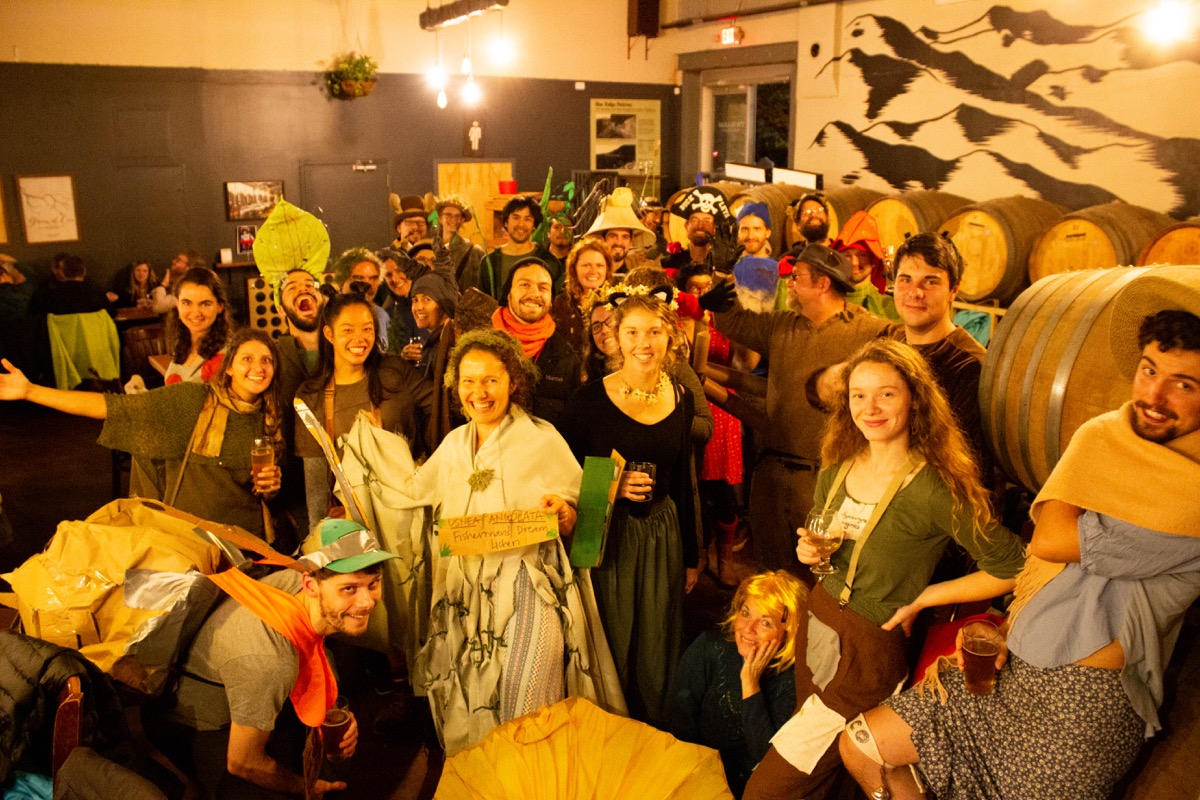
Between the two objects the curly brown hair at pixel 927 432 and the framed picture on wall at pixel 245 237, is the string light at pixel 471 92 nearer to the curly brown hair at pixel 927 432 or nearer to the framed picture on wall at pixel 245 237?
the framed picture on wall at pixel 245 237

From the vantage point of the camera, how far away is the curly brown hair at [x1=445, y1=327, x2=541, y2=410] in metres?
2.81

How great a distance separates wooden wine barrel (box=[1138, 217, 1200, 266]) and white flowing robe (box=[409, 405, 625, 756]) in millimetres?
4192

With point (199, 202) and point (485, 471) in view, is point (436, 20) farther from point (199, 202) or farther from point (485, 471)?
point (485, 471)

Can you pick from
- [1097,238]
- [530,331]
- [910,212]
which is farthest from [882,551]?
[910,212]

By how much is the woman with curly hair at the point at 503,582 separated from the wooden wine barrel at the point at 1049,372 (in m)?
1.22

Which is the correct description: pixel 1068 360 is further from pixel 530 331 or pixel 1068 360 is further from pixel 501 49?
pixel 501 49

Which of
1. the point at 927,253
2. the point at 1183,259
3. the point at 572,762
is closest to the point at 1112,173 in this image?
the point at 1183,259

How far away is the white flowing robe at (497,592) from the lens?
9.17 ft

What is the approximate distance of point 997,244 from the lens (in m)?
6.33

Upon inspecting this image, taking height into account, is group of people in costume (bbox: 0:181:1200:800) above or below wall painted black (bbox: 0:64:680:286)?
below

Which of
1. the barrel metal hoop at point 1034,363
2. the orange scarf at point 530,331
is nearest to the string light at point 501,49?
the orange scarf at point 530,331

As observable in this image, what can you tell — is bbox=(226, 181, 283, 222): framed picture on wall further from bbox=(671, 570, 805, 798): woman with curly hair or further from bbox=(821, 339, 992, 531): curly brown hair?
bbox=(821, 339, 992, 531): curly brown hair

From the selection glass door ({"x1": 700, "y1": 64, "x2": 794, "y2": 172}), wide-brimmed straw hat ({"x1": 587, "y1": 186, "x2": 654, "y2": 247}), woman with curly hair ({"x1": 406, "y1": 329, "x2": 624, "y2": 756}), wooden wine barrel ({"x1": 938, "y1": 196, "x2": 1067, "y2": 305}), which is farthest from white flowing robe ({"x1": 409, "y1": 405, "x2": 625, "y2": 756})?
glass door ({"x1": 700, "y1": 64, "x2": 794, "y2": 172})

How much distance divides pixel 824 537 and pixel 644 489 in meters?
0.76
